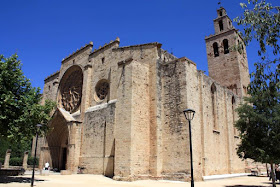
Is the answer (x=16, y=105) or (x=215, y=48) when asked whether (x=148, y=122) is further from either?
(x=215, y=48)

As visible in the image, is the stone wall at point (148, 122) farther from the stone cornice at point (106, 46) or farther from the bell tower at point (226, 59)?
the bell tower at point (226, 59)

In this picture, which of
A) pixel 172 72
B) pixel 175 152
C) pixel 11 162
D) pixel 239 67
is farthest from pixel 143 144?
pixel 11 162

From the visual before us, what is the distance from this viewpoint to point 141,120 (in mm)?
15227

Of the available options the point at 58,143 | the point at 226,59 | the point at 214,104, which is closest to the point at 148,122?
the point at 214,104

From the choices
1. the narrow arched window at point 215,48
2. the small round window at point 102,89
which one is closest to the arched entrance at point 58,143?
the small round window at point 102,89

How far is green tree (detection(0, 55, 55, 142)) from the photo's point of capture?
38.5 ft

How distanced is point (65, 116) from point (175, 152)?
10169mm

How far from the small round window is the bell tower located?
1439 centimetres

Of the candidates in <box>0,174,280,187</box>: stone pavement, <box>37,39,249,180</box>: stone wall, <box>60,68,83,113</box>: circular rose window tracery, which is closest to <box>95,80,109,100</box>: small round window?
<box>37,39,249,180</box>: stone wall

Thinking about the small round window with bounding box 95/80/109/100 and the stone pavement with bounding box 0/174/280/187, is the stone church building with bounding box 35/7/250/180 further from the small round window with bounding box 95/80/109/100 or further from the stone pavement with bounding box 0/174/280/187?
the stone pavement with bounding box 0/174/280/187

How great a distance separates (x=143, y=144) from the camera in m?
14.9

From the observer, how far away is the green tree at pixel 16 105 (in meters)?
11.7

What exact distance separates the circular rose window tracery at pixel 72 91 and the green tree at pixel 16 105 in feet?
28.3

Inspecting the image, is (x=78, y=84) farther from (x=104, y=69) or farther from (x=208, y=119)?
(x=208, y=119)
